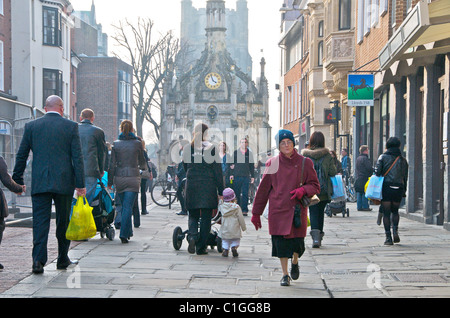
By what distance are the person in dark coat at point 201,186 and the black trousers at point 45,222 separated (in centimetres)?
217

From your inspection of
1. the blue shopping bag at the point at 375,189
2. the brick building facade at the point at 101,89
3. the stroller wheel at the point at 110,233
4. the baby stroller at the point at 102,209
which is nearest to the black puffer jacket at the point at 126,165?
the baby stroller at the point at 102,209

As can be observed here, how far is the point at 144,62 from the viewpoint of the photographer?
65.3 metres

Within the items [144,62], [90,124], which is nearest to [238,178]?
[90,124]

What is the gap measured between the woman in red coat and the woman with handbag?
4211 mm

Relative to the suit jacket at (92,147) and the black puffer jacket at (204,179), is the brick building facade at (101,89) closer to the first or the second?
the suit jacket at (92,147)

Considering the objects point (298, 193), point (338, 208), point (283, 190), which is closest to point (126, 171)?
point (283, 190)

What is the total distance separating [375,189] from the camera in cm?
1225

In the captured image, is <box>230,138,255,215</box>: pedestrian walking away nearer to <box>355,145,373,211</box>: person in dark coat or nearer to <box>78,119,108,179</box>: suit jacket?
<box>355,145,373,211</box>: person in dark coat

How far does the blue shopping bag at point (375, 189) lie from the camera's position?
12.2m

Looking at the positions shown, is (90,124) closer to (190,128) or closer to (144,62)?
A: (144,62)

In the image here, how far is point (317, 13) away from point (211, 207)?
31.1 meters

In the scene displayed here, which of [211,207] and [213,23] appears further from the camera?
[213,23]

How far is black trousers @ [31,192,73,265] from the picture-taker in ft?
28.8

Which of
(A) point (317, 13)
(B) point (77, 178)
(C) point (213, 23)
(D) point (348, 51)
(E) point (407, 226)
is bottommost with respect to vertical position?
(E) point (407, 226)
